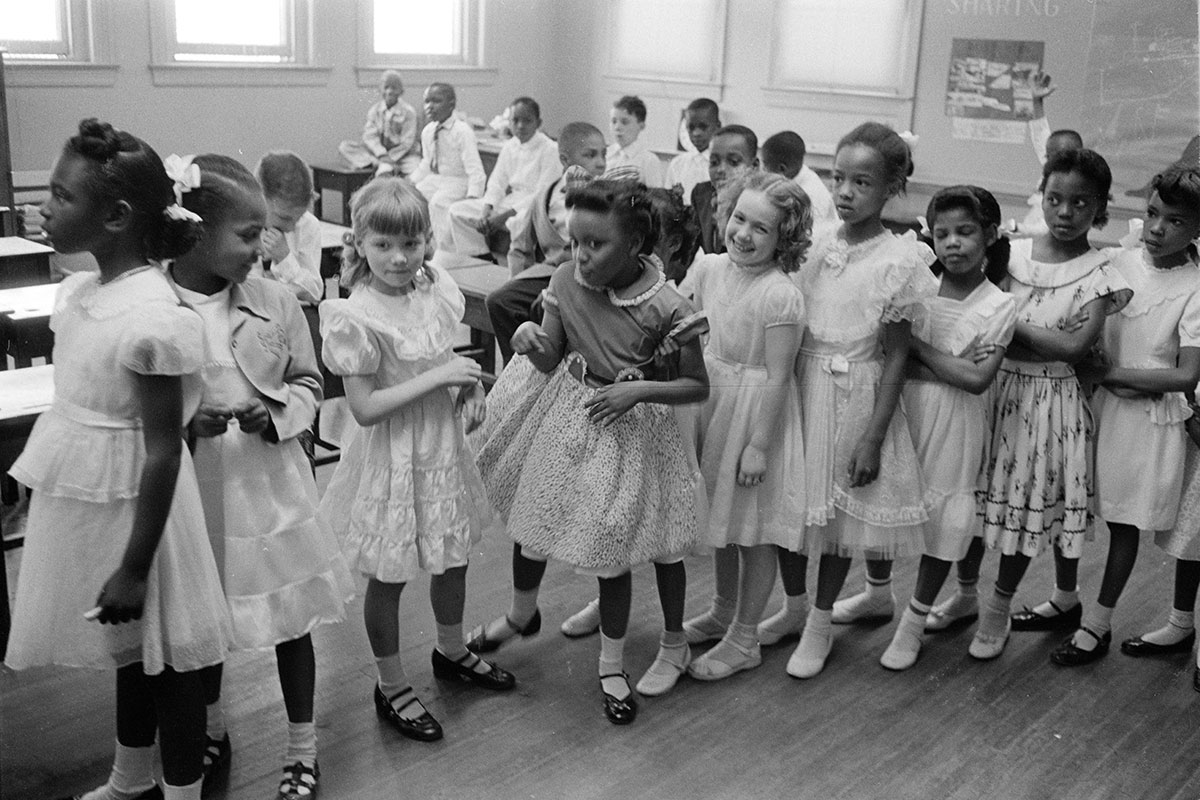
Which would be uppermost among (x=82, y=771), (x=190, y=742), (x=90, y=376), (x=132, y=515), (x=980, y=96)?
(x=980, y=96)

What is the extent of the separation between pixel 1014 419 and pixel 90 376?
1.98 meters

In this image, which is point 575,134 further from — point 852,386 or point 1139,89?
point 1139,89

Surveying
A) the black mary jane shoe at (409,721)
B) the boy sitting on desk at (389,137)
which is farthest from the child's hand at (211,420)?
the boy sitting on desk at (389,137)

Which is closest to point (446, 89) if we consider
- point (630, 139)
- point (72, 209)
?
point (630, 139)

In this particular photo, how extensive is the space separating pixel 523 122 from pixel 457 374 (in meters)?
4.68

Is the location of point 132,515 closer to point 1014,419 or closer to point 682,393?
point 682,393

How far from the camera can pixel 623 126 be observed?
6.21m

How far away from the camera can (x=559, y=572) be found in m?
3.27

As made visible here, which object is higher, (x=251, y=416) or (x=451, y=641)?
(x=251, y=416)

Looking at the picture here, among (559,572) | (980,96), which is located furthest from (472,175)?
(559,572)

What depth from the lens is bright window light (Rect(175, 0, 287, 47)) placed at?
4.75 m

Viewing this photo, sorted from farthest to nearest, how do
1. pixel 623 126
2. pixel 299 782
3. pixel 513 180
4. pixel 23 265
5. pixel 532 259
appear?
pixel 513 180
pixel 623 126
pixel 532 259
pixel 23 265
pixel 299 782

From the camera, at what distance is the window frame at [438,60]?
→ 538cm

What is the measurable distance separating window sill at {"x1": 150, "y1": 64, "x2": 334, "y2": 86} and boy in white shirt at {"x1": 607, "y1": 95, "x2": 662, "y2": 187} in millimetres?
1686
